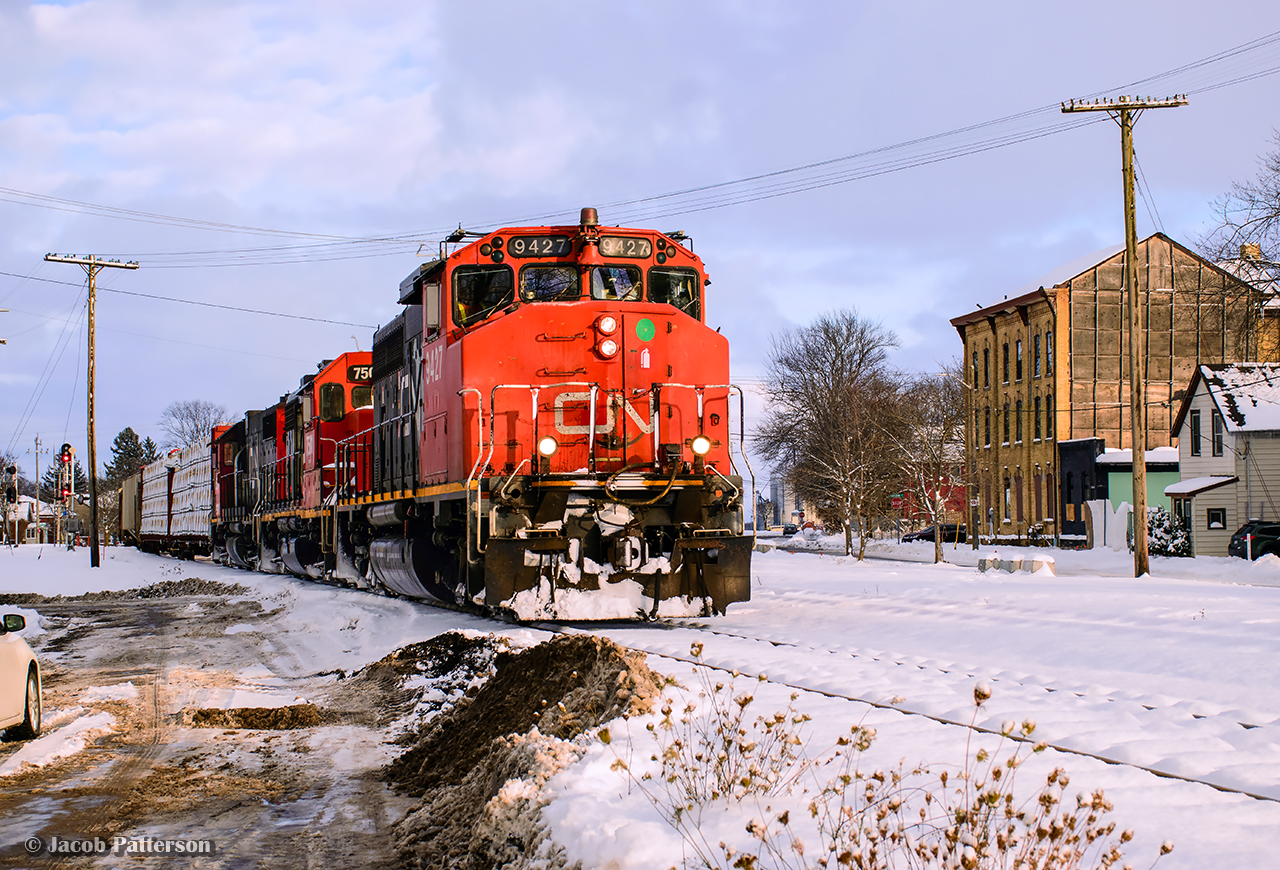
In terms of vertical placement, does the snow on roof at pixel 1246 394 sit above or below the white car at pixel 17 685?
above

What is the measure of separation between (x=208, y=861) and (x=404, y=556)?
1044cm

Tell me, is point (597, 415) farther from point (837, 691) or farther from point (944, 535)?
point (944, 535)

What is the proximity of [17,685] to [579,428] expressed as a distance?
634cm

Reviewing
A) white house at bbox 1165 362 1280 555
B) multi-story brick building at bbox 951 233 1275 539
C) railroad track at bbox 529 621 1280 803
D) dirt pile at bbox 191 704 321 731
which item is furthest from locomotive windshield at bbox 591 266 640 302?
multi-story brick building at bbox 951 233 1275 539

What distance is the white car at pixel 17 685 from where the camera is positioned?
8.30 meters

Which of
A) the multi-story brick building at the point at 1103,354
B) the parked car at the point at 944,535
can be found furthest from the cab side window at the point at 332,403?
the parked car at the point at 944,535

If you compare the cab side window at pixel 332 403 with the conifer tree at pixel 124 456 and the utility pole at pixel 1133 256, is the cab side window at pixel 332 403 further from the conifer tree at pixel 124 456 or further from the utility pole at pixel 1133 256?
the conifer tree at pixel 124 456

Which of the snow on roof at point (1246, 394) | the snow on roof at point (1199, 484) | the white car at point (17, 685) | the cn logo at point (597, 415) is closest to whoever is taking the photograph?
the white car at point (17, 685)

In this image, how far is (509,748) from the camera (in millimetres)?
6902

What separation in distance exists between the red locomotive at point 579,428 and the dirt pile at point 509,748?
100 inches

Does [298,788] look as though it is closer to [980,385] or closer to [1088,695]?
[1088,695]

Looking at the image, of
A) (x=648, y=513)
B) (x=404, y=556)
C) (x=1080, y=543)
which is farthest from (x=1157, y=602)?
(x=1080, y=543)

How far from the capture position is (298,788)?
24.4 feet

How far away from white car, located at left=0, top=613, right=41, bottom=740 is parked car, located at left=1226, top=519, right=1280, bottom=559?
33731mm
